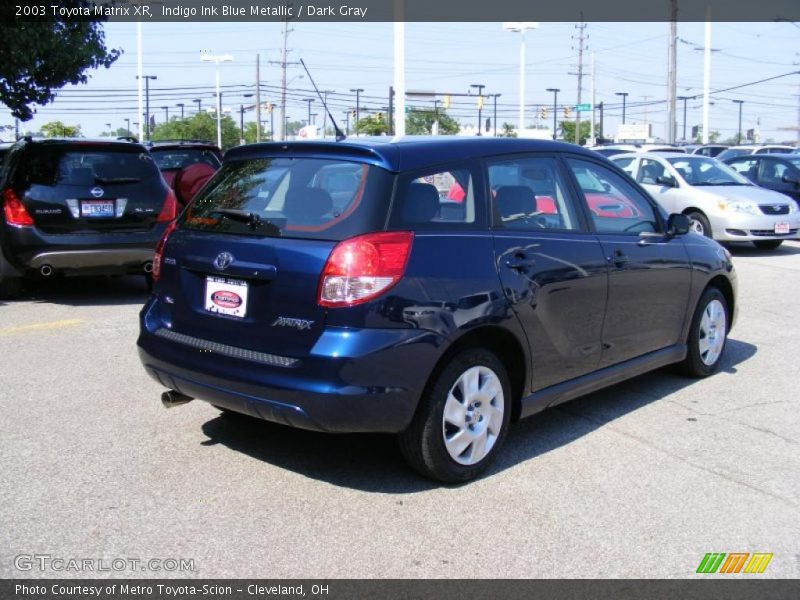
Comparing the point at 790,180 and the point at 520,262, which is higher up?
the point at 790,180

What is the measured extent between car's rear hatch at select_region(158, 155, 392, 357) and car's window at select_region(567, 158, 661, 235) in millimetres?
1683

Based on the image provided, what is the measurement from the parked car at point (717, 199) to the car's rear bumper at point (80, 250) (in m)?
8.01

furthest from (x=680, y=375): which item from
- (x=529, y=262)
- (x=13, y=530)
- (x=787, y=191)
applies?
(x=787, y=191)

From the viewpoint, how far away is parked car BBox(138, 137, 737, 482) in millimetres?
3828

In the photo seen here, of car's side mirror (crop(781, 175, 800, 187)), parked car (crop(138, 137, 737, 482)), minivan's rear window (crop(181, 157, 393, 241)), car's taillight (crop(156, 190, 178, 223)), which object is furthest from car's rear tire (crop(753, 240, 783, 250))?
minivan's rear window (crop(181, 157, 393, 241))

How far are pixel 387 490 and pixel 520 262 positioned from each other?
136 centimetres

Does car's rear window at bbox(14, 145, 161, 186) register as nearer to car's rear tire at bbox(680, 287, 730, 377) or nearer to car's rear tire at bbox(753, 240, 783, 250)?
car's rear tire at bbox(680, 287, 730, 377)

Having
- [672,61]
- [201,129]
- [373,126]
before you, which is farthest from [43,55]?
[201,129]

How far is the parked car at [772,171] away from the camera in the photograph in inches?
672

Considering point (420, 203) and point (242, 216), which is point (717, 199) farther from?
point (242, 216)

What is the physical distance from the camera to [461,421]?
4.18 meters

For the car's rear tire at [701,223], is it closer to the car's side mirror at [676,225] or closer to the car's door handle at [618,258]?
the car's side mirror at [676,225]

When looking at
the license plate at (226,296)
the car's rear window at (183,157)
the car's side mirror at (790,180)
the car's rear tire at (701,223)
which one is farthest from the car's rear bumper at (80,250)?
the car's side mirror at (790,180)
